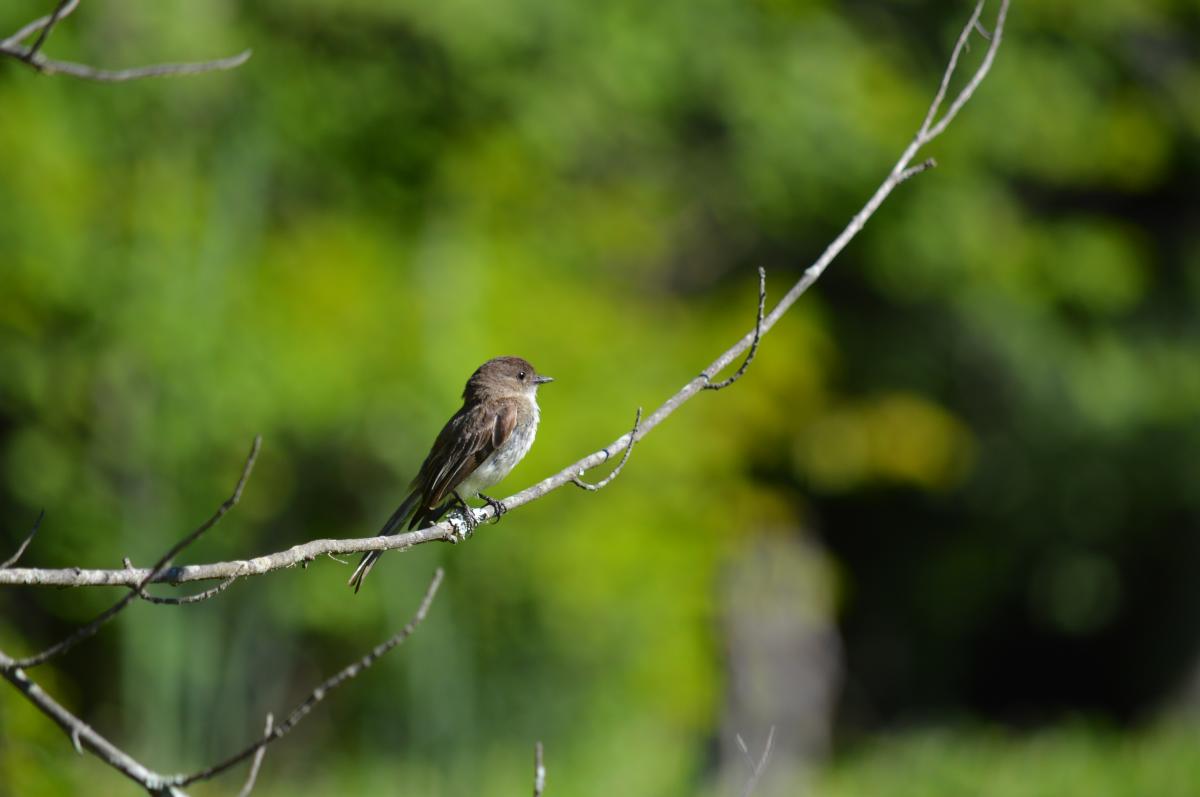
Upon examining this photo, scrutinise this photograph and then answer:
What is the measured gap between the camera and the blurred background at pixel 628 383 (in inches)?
328

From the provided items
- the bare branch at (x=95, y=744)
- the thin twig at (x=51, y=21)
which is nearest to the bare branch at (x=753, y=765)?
the bare branch at (x=95, y=744)

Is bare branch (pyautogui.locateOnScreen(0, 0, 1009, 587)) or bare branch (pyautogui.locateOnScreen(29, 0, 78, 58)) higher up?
bare branch (pyautogui.locateOnScreen(29, 0, 78, 58))

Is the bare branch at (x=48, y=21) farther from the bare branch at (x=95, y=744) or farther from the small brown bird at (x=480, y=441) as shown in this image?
the small brown bird at (x=480, y=441)

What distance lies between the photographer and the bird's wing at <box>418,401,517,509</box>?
4.13 m

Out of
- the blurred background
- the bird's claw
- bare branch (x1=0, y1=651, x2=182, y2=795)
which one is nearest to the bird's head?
the bird's claw

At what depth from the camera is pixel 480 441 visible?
4.34 m

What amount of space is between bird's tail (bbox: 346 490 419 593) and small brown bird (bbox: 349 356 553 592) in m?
0.07

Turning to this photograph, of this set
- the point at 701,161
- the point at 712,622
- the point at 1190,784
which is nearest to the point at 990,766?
the point at 1190,784

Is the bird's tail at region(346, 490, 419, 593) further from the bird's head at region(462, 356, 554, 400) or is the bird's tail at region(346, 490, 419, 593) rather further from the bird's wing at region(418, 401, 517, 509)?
the bird's head at region(462, 356, 554, 400)

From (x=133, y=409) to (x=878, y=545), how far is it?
35.0ft

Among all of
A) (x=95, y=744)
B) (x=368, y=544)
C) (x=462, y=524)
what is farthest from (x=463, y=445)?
(x=95, y=744)

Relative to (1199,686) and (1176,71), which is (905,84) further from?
(1199,686)

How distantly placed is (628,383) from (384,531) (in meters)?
6.60

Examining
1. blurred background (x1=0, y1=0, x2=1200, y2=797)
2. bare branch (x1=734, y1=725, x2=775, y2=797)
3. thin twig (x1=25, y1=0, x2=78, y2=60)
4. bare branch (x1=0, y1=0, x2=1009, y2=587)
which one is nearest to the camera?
thin twig (x1=25, y1=0, x2=78, y2=60)
